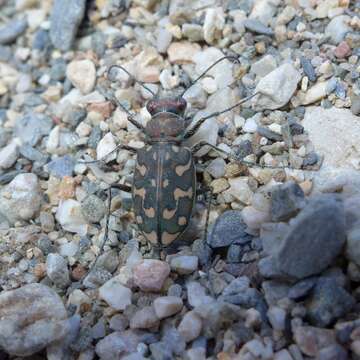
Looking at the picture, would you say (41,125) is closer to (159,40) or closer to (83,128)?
(83,128)

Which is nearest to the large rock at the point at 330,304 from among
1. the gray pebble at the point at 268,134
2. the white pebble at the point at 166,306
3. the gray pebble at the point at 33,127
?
the white pebble at the point at 166,306

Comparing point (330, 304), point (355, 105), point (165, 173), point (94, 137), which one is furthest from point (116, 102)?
point (330, 304)

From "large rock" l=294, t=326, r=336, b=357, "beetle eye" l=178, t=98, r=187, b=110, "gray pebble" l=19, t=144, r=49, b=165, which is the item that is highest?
"beetle eye" l=178, t=98, r=187, b=110

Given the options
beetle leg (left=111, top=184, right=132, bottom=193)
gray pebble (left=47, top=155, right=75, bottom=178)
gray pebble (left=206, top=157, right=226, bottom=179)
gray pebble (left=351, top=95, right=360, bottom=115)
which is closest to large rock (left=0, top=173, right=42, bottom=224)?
gray pebble (left=47, top=155, right=75, bottom=178)

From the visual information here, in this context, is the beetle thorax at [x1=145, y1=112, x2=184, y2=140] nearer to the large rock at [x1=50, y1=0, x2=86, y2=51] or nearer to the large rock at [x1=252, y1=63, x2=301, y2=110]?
the large rock at [x1=252, y1=63, x2=301, y2=110]

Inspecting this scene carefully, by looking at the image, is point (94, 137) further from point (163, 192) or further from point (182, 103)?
point (163, 192)

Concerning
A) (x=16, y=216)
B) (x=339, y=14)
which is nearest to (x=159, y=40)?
(x=339, y=14)

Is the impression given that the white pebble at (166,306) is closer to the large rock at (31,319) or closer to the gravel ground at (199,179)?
the gravel ground at (199,179)

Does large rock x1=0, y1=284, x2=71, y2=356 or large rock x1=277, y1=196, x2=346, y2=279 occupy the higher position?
large rock x1=277, y1=196, x2=346, y2=279
